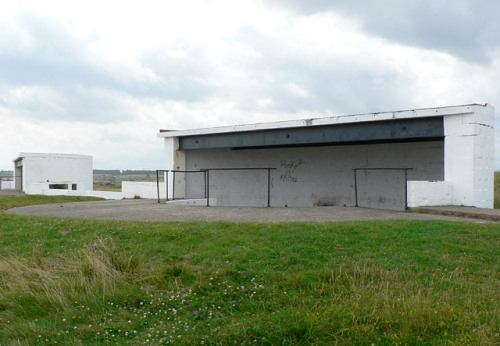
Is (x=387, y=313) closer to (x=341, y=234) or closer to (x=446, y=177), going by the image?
(x=341, y=234)

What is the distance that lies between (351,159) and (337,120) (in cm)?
440

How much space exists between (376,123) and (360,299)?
1085 cm

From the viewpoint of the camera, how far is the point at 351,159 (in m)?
20.2

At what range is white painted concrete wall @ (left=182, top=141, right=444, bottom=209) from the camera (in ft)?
61.0

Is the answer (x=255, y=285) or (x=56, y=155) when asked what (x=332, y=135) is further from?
(x=56, y=155)

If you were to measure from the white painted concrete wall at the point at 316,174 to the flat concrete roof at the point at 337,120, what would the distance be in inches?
90.2

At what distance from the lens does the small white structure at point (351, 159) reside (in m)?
13.4

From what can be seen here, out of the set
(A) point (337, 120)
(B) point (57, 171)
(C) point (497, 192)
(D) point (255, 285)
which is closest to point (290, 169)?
(A) point (337, 120)

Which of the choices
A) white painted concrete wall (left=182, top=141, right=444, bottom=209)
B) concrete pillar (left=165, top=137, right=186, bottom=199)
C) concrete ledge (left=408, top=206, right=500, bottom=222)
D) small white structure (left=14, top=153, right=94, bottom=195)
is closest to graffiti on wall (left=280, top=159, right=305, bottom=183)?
white painted concrete wall (left=182, top=141, right=444, bottom=209)

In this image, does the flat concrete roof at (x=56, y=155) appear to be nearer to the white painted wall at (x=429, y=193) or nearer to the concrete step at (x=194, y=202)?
the concrete step at (x=194, y=202)

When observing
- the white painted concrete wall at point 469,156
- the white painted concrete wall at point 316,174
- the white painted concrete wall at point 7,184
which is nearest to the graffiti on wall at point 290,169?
the white painted concrete wall at point 316,174

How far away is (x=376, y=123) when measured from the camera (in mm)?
15422

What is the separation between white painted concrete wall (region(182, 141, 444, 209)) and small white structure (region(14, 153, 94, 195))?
21312 mm

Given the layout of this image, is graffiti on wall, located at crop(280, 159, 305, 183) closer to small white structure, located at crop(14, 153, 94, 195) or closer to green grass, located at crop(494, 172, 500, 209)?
green grass, located at crop(494, 172, 500, 209)
